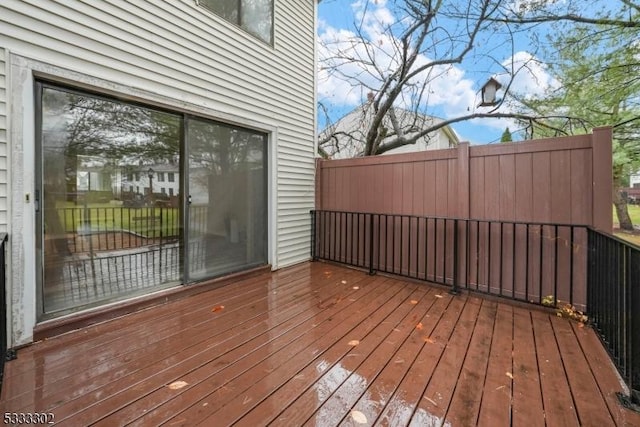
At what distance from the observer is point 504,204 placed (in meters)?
3.20

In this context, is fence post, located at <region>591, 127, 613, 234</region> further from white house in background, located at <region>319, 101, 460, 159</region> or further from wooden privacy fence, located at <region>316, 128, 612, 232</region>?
white house in background, located at <region>319, 101, 460, 159</region>

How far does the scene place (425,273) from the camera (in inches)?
147

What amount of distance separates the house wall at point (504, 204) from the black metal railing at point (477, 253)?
10 mm

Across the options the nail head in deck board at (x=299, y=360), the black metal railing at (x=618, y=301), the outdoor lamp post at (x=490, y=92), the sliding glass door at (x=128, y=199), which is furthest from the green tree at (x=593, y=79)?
the sliding glass door at (x=128, y=199)

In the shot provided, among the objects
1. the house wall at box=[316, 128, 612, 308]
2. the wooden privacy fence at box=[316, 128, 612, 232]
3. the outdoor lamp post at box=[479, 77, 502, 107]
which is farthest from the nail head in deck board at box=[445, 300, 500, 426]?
the outdoor lamp post at box=[479, 77, 502, 107]

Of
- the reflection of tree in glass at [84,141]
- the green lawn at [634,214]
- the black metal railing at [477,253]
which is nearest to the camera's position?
the reflection of tree in glass at [84,141]

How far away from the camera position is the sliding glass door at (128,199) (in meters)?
2.32

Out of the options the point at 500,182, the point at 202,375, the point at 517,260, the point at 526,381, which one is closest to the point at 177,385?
the point at 202,375

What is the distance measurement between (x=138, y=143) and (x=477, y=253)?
3765 mm

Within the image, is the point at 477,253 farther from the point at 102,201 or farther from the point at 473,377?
the point at 102,201

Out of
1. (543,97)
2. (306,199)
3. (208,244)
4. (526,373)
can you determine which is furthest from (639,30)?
(208,244)

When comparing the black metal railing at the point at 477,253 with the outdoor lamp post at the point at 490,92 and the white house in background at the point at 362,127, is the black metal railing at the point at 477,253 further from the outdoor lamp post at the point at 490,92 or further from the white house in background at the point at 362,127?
the white house in background at the point at 362,127

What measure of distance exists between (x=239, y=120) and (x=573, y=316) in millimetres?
4066

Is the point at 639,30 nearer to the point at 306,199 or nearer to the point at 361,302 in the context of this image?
the point at 306,199
